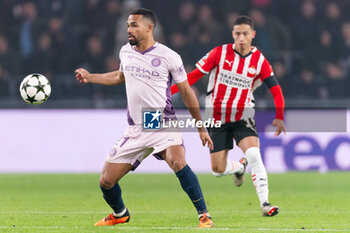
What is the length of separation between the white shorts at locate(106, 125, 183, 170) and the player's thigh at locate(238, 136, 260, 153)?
1.43m

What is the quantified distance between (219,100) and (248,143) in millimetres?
736

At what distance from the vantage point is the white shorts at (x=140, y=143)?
270 inches

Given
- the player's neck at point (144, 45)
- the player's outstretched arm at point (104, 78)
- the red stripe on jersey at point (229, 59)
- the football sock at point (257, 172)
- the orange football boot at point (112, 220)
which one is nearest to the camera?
the player's neck at point (144, 45)

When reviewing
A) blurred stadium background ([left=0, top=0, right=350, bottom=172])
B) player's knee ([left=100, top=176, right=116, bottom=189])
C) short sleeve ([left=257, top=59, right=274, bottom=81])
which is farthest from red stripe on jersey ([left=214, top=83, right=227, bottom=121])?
blurred stadium background ([left=0, top=0, right=350, bottom=172])

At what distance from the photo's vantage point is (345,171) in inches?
543

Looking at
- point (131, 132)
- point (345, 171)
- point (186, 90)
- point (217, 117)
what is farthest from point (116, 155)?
point (345, 171)

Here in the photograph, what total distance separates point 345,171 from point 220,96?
19.2 feet

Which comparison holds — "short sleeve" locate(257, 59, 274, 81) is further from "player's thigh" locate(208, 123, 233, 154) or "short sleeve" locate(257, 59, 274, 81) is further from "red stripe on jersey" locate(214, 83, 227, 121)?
"player's thigh" locate(208, 123, 233, 154)

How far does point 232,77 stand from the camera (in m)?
8.49

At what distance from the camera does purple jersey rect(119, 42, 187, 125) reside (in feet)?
22.6

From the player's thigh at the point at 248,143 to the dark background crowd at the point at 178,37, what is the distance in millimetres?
6367

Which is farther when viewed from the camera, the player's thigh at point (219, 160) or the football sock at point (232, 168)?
the football sock at point (232, 168)

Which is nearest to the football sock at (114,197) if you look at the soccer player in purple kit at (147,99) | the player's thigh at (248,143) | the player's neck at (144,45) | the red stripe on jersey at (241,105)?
the soccer player in purple kit at (147,99)

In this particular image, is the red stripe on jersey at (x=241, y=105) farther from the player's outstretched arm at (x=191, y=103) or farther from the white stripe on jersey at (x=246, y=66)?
the player's outstretched arm at (x=191, y=103)
